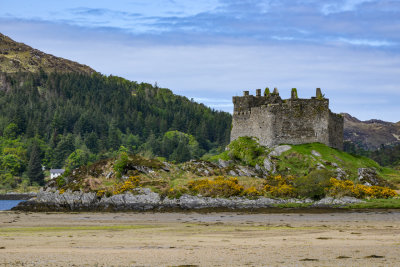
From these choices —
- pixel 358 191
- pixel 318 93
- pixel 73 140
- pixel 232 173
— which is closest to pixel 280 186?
pixel 232 173

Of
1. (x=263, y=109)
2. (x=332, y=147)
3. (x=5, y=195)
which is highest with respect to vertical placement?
(x=263, y=109)

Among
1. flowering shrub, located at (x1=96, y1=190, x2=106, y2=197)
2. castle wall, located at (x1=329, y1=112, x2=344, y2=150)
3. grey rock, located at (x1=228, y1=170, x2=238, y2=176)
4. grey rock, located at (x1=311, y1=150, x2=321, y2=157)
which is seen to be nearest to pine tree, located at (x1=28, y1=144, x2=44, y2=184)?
flowering shrub, located at (x1=96, y1=190, x2=106, y2=197)

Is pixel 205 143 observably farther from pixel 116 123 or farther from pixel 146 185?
pixel 146 185

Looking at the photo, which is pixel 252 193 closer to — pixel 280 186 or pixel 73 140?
pixel 280 186

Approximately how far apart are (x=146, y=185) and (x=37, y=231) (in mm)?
23565

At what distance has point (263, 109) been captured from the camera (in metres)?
68.9

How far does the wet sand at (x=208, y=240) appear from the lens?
80.5 feet

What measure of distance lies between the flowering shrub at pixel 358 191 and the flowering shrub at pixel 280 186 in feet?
12.6

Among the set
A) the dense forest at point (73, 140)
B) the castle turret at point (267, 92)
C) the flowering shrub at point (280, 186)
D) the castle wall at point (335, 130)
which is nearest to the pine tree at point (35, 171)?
the dense forest at point (73, 140)

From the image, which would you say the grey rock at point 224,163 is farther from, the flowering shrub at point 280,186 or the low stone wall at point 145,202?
Result: the low stone wall at point 145,202

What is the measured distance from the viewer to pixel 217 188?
58.1 m

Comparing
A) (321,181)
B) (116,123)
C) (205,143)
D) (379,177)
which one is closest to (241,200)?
(321,181)

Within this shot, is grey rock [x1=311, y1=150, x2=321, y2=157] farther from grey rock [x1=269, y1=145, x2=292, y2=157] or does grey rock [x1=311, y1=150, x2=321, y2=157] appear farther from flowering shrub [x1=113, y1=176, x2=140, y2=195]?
flowering shrub [x1=113, y1=176, x2=140, y2=195]

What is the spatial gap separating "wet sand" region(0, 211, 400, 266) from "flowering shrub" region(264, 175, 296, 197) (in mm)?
9752
